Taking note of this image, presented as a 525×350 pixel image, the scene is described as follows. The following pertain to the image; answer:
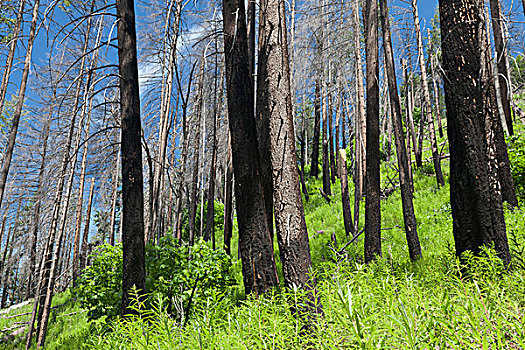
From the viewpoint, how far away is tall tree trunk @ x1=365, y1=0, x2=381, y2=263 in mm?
6871

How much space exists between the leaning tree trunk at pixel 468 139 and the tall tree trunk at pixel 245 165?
203 cm

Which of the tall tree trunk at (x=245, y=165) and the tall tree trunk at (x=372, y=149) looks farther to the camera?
the tall tree trunk at (x=372, y=149)

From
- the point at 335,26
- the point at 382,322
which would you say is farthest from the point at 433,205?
the point at 382,322

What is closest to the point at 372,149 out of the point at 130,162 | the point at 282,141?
the point at 282,141

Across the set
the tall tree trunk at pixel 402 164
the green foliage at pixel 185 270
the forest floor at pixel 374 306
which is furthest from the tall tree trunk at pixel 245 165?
the tall tree trunk at pixel 402 164

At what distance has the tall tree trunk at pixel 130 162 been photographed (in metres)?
4.84

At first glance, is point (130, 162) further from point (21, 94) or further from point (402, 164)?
point (402, 164)

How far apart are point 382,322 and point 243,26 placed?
445 cm

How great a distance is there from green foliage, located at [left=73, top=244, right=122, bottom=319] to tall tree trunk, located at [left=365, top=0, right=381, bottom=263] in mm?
4878

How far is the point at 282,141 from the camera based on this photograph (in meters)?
3.90

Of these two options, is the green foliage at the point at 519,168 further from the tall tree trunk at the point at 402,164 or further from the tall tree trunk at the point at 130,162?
the tall tree trunk at the point at 130,162

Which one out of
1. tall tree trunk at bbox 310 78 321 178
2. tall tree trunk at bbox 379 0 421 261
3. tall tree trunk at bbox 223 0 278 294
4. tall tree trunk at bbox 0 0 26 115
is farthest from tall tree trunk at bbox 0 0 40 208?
tall tree trunk at bbox 310 78 321 178

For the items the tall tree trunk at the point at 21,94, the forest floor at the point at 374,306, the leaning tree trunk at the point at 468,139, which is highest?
the tall tree trunk at the point at 21,94

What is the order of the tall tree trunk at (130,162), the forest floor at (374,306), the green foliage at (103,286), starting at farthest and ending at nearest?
the green foliage at (103,286)
the tall tree trunk at (130,162)
the forest floor at (374,306)
